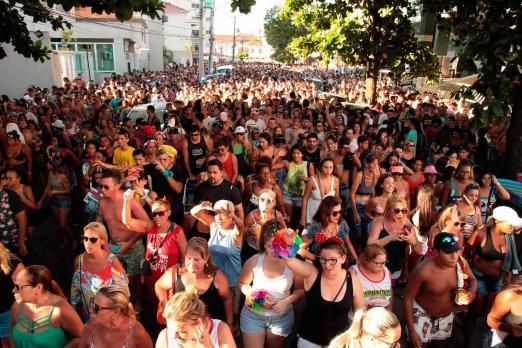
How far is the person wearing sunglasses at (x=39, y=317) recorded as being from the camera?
2.81 m

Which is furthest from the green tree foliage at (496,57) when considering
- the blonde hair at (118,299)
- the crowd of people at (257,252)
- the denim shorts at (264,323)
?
the blonde hair at (118,299)

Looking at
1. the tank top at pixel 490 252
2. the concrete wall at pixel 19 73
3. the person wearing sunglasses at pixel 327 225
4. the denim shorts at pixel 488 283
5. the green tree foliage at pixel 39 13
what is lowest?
the denim shorts at pixel 488 283

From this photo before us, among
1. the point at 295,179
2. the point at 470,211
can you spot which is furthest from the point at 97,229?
the point at 470,211

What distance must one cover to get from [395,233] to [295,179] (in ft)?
6.34

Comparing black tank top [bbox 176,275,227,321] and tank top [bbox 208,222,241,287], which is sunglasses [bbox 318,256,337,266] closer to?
black tank top [bbox 176,275,227,321]

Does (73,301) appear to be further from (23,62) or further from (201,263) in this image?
(23,62)

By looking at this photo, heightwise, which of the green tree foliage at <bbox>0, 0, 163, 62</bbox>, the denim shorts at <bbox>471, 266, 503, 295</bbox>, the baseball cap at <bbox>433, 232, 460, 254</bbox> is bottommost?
the denim shorts at <bbox>471, 266, 503, 295</bbox>

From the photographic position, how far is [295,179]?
19.1ft

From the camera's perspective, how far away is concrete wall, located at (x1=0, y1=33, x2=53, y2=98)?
58.7ft

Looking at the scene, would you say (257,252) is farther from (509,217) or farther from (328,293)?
(509,217)

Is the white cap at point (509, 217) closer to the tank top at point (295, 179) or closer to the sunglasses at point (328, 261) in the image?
the sunglasses at point (328, 261)

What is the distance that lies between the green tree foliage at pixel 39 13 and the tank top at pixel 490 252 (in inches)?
190

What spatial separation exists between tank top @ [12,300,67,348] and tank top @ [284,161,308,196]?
3.66 m

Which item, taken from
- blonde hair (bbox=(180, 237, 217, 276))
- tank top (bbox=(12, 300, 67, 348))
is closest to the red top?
blonde hair (bbox=(180, 237, 217, 276))
